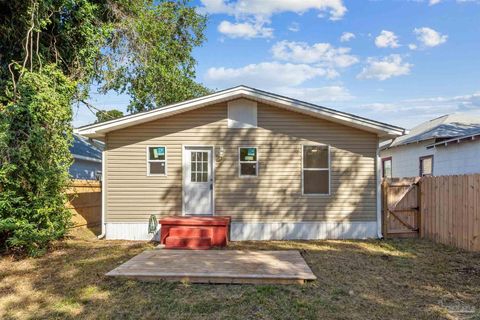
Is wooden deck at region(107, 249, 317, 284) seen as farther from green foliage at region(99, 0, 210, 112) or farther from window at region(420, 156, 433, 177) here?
window at region(420, 156, 433, 177)

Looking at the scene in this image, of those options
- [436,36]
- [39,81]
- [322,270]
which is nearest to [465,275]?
[322,270]

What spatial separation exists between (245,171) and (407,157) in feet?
31.4

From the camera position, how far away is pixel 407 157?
14742mm

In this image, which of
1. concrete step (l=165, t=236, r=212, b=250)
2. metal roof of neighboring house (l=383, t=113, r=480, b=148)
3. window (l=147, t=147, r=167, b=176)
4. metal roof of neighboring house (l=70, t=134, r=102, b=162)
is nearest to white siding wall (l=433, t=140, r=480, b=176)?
metal roof of neighboring house (l=383, t=113, r=480, b=148)

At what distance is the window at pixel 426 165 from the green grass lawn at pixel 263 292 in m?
7.30

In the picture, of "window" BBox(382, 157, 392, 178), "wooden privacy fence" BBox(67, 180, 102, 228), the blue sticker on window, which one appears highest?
the blue sticker on window

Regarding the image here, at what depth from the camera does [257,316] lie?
12.4 ft

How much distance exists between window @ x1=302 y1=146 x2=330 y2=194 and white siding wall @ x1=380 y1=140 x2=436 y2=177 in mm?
6678

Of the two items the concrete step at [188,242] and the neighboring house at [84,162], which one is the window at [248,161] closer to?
the concrete step at [188,242]

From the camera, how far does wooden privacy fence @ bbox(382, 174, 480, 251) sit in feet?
21.9

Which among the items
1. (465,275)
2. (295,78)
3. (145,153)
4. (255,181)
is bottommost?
(465,275)

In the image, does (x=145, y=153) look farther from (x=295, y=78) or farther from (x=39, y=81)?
(x=295, y=78)

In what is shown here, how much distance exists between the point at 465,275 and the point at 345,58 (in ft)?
44.3

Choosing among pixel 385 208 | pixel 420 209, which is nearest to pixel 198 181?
pixel 385 208
